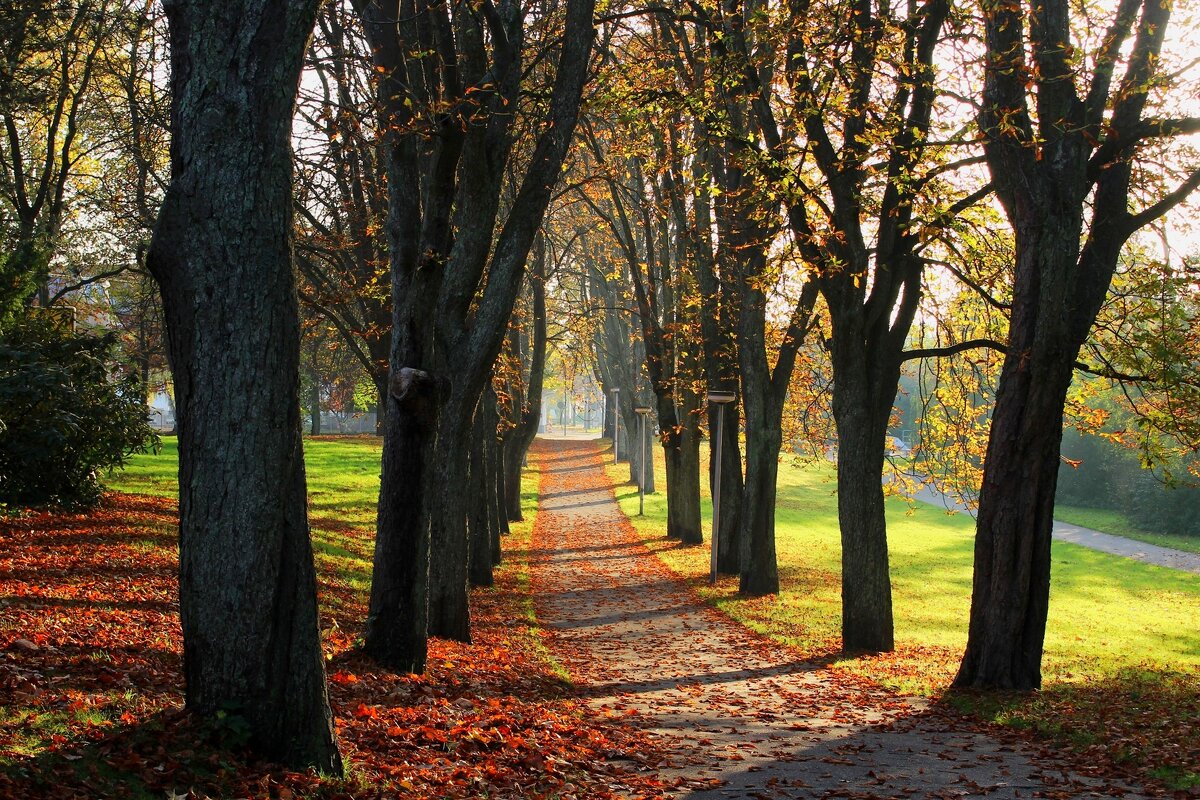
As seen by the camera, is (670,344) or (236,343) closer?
(236,343)

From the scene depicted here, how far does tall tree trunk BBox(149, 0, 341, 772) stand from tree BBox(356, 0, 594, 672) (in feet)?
10.5

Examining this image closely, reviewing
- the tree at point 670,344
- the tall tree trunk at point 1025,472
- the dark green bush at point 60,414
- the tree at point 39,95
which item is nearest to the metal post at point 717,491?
the tree at point 670,344

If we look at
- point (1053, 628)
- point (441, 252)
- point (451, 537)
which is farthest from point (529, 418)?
point (441, 252)

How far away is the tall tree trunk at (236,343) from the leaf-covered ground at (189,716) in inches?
16.7

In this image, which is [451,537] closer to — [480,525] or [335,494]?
[480,525]

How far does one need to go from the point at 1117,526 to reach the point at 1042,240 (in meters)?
40.7

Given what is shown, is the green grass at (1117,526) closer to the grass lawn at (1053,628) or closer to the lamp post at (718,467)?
the grass lawn at (1053,628)

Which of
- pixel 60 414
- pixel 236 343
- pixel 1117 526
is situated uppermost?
pixel 236 343

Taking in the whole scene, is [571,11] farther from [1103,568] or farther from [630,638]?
[1103,568]

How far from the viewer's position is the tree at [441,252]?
8875mm

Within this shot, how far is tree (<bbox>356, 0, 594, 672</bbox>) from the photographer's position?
888cm

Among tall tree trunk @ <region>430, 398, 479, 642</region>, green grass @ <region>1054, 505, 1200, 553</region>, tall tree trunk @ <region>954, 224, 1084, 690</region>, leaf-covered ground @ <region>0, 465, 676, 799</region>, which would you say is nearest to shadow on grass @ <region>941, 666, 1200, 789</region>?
tall tree trunk @ <region>954, 224, 1084, 690</region>

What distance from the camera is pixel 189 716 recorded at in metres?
5.29

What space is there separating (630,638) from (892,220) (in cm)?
686
